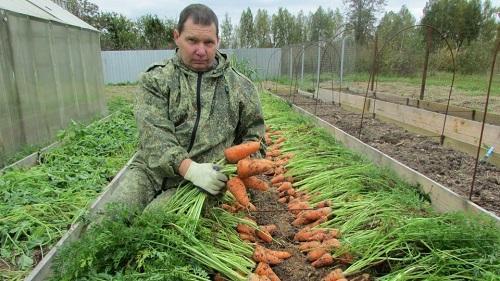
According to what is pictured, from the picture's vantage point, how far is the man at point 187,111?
2.64 metres

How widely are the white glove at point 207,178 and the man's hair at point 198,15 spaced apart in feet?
3.20

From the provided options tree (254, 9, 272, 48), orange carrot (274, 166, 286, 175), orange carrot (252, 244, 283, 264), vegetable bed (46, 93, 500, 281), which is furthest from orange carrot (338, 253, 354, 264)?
tree (254, 9, 272, 48)

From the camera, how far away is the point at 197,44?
2691mm

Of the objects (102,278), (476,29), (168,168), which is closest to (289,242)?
(168,168)

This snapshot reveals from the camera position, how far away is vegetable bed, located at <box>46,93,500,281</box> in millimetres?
1932

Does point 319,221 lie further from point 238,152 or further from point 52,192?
point 52,192

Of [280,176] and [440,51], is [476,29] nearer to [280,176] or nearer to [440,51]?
[440,51]

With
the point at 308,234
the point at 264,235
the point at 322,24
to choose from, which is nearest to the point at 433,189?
the point at 308,234

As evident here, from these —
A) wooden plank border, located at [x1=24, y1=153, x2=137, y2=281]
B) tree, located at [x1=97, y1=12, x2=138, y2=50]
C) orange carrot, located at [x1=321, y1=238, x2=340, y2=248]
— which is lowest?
wooden plank border, located at [x1=24, y1=153, x2=137, y2=281]

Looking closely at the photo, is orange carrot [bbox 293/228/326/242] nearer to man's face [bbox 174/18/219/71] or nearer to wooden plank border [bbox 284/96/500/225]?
wooden plank border [bbox 284/96/500/225]

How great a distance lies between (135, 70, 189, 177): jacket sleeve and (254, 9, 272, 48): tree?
123 feet

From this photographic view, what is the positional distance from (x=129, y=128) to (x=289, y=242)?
506cm

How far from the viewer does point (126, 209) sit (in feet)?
7.13

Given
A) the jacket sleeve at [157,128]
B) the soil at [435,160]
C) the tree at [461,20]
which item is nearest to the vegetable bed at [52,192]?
the jacket sleeve at [157,128]
